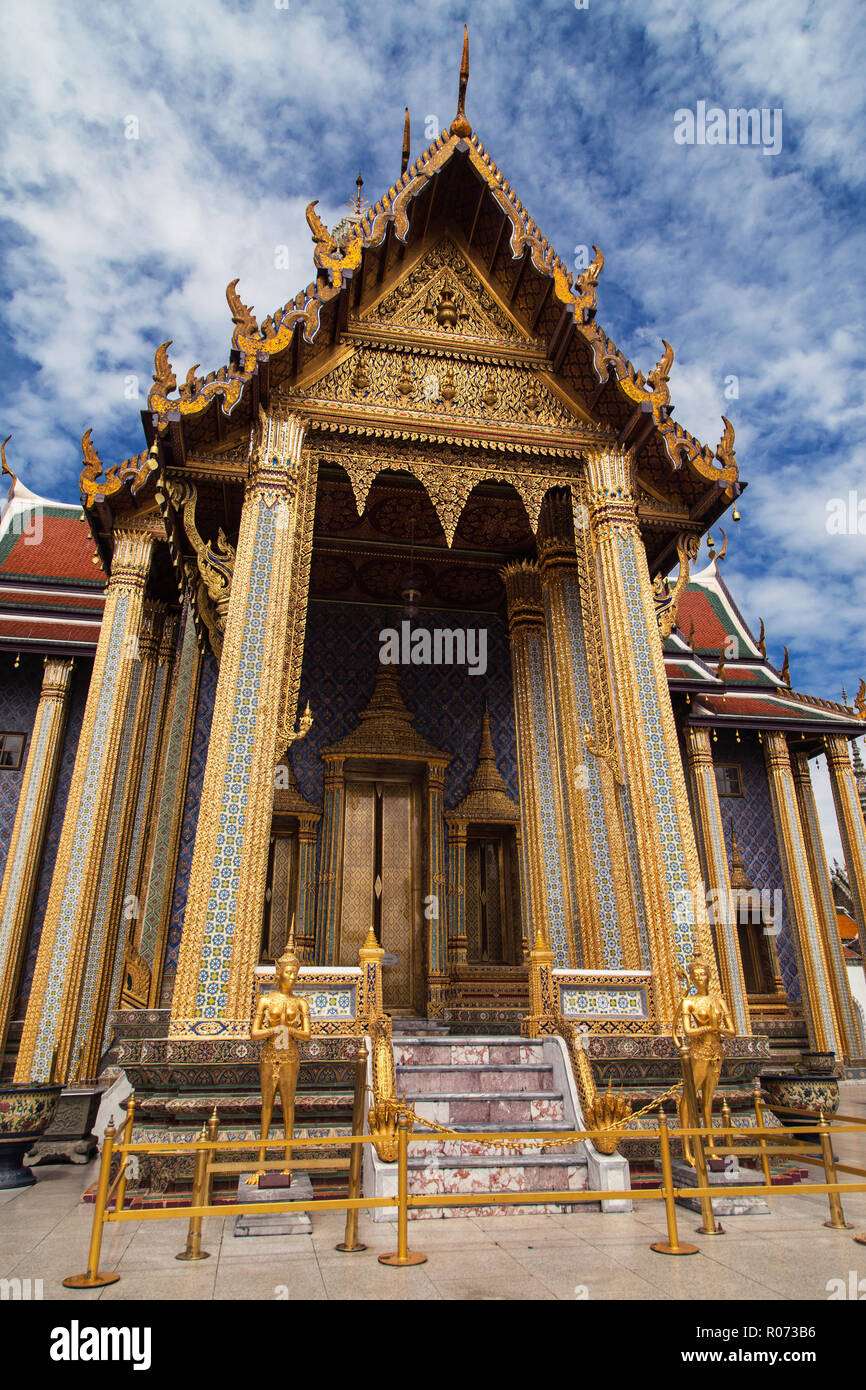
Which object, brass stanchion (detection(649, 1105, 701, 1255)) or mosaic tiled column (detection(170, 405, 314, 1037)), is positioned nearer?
brass stanchion (detection(649, 1105, 701, 1255))

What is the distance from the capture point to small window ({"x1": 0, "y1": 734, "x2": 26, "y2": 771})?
10.5 m

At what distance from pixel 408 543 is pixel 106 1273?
23.3 feet

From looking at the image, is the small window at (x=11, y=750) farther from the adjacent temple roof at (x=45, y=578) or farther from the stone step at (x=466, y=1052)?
the stone step at (x=466, y=1052)

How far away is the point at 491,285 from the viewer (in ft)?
26.3

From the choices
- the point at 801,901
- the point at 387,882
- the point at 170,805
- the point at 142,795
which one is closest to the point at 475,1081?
the point at 387,882

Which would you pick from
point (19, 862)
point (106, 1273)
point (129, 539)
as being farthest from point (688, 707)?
point (106, 1273)

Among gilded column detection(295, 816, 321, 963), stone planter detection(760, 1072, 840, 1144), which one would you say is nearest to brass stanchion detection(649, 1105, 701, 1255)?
stone planter detection(760, 1072, 840, 1144)

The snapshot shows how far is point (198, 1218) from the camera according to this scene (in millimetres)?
3447

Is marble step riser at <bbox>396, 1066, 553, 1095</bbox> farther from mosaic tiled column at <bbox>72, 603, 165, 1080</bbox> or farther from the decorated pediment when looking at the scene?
the decorated pediment

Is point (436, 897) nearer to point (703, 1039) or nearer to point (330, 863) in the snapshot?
point (330, 863)

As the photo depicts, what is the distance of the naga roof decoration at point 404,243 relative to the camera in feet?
20.8

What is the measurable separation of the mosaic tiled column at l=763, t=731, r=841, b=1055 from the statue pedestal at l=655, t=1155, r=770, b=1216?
309 inches

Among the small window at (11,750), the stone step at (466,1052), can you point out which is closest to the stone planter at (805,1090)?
the stone step at (466,1052)

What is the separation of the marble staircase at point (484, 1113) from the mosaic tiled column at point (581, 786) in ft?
4.35
